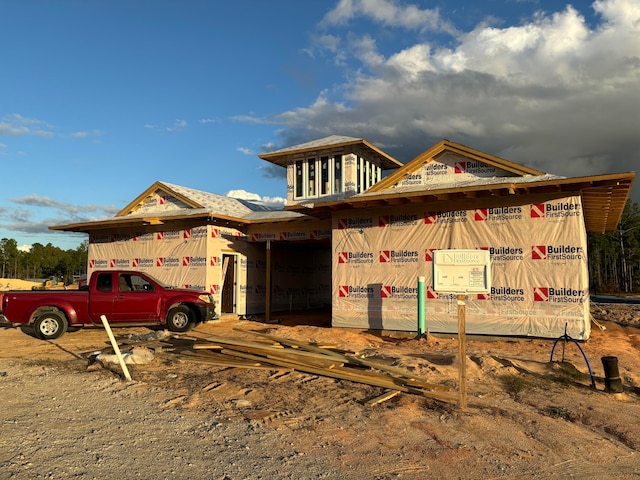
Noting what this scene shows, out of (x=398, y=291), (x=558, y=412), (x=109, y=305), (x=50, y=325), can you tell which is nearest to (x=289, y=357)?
(x=558, y=412)

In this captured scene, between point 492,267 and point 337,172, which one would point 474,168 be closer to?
point 492,267

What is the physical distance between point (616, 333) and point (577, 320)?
4.31 metres

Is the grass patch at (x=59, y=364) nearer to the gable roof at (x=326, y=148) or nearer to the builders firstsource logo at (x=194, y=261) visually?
the builders firstsource logo at (x=194, y=261)

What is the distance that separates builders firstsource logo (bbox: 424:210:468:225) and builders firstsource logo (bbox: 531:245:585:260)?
2.06 m

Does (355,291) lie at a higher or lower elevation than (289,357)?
higher

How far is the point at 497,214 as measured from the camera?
42.9 feet

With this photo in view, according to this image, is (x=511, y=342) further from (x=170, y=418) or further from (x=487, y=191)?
(x=170, y=418)

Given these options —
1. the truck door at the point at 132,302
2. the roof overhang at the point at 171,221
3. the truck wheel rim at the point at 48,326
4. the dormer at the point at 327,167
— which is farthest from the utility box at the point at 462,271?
the dormer at the point at 327,167

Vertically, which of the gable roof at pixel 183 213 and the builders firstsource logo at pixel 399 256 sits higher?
the gable roof at pixel 183 213

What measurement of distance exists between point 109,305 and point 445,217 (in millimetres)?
10072

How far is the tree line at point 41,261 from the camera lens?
289ft

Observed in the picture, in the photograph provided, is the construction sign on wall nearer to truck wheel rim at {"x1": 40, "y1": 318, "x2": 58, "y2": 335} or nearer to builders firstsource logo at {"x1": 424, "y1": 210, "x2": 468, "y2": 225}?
builders firstsource logo at {"x1": 424, "y1": 210, "x2": 468, "y2": 225}

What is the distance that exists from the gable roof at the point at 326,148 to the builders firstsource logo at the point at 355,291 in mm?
7155

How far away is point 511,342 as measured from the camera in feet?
40.7
